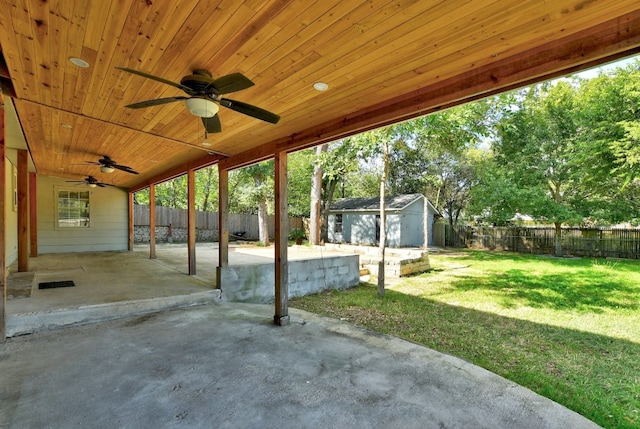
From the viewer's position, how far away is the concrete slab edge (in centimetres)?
335

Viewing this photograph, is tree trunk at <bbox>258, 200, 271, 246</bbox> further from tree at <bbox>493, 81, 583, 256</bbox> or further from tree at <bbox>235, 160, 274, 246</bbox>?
tree at <bbox>493, 81, 583, 256</bbox>

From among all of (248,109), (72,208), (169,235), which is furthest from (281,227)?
(169,235)

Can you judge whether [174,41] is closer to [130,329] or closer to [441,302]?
[130,329]

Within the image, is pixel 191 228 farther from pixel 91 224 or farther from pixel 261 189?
pixel 261 189

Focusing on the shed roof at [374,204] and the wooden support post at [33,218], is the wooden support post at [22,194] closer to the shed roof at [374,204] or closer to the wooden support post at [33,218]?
the wooden support post at [33,218]

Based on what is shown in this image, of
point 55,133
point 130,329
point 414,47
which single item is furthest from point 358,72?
point 55,133

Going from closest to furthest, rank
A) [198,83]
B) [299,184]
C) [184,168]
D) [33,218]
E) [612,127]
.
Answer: [198,83]
[184,168]
[33,218]
[612,127]
[299,184]

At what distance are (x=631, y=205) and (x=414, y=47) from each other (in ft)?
49.7

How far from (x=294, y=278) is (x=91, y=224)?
7282 millimetres

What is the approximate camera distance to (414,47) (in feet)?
6.21

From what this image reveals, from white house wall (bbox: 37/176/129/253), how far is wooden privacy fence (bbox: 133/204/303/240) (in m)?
2.69

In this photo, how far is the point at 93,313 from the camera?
149 inches

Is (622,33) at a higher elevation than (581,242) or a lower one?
higher

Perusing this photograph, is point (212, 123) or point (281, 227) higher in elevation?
point (212, 123)
